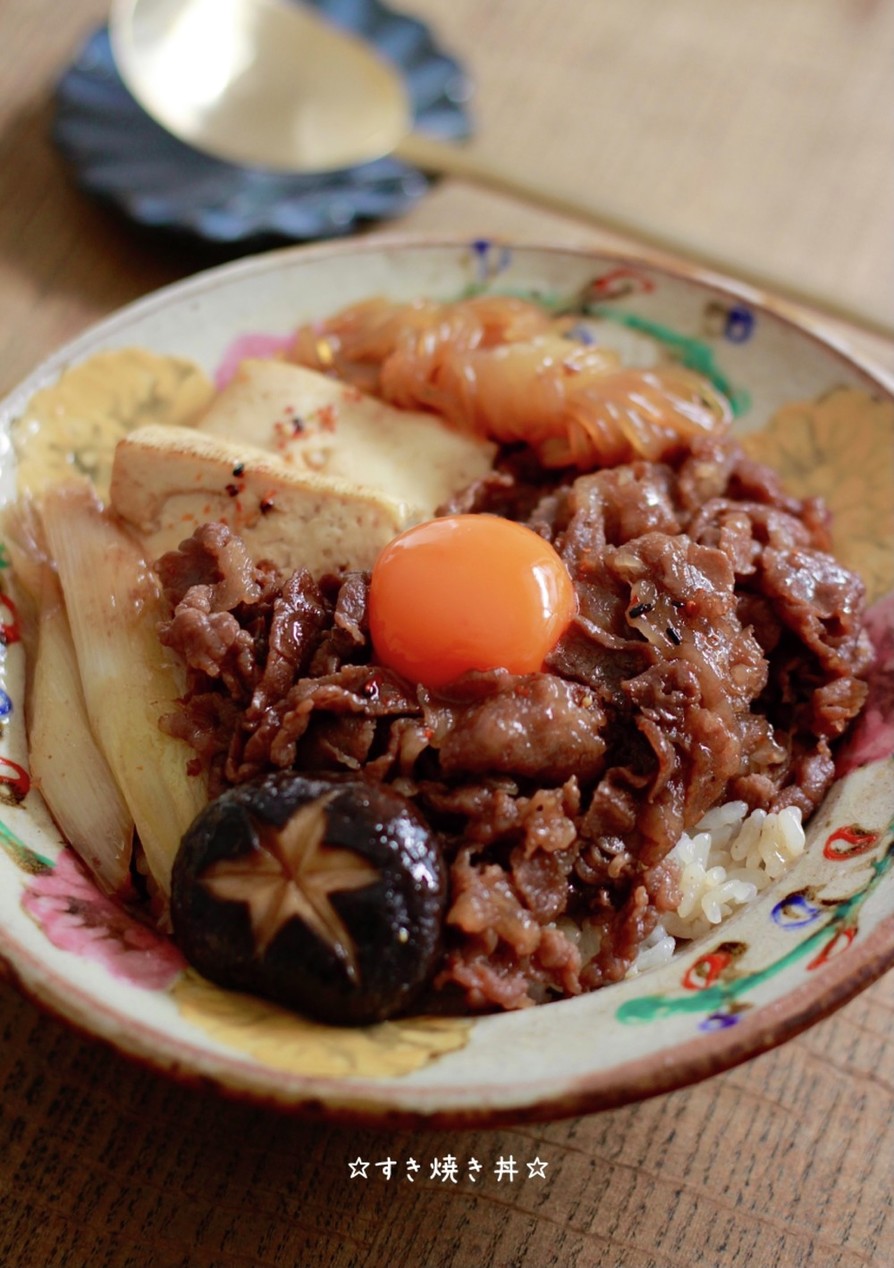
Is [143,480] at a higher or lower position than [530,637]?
lower

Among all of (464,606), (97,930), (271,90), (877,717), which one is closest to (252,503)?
(464,606)

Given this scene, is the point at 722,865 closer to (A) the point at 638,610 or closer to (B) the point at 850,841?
(B) the point at 850,841

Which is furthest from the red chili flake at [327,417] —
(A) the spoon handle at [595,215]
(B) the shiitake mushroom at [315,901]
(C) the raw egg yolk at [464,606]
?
(A) the spoon handle at [595,215]

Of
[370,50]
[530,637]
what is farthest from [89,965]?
[370,50]

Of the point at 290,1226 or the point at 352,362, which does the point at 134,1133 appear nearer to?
the point at 290,1226

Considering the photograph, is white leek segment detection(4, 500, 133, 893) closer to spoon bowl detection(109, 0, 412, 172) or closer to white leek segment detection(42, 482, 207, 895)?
white leek segment detection(42, 482, 207, 895)

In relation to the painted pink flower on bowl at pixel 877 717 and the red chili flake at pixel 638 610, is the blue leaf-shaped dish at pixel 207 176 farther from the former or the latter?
the painted pink flower on bowl at pixel 877 717

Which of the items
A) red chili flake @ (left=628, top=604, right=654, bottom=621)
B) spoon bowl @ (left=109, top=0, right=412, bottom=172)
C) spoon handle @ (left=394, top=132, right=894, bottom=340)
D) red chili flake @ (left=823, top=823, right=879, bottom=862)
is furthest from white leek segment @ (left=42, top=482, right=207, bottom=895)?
spoon handle @ (left=394, top=132, right=894, bottom=340)
